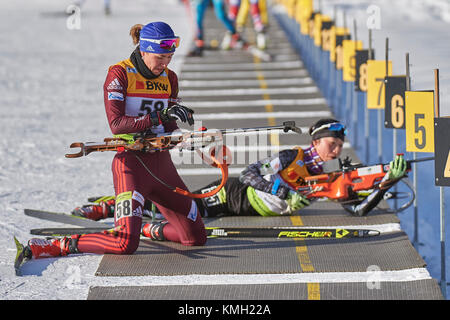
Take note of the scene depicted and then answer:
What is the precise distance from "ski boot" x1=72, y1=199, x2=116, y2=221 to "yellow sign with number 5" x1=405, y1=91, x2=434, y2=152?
3162 millimetres

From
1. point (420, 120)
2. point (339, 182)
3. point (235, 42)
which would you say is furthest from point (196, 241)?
point (235, 42)

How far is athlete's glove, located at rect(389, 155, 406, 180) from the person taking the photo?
834 centimetres

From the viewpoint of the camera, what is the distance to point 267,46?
2355 cm

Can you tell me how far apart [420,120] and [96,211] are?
350 cm

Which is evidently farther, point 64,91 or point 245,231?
point 64,91

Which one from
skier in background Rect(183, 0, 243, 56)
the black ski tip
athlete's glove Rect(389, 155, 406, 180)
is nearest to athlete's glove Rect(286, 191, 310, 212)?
athlete's glove Rect(389, 155, 406, 180)

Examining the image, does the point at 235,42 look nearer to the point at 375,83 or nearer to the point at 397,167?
the point at 375,83

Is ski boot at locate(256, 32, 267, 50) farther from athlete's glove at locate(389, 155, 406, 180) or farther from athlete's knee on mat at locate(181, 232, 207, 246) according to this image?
athlete's knee on mat at locate(181, 232, 207, 246)

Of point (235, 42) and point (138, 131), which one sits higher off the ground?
point (235, 42)

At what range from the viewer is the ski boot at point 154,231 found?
8.20m

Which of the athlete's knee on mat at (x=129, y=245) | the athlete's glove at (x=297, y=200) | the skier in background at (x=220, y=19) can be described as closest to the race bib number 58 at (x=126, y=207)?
the athlete's knee on mat at (x=129, y=245)

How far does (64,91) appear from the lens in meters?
17.8

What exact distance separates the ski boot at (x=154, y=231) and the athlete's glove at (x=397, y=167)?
2268 millimetres


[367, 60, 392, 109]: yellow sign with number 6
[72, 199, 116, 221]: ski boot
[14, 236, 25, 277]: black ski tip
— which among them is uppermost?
[367, 60, 392, 109]: yellow sign with number 6
